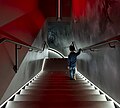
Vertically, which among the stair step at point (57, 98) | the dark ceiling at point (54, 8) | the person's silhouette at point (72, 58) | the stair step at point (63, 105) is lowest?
the stair step at point (63, 105)

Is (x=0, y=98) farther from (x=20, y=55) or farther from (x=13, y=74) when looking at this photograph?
(x=20, y=55)

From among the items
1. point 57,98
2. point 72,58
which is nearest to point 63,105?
point 57,98

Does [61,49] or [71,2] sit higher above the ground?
[71,2]

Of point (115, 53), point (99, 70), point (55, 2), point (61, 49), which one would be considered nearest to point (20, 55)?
point (99, 70)

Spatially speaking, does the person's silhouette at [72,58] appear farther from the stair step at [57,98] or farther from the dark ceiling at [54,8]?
the dark ceiling at [54,8]

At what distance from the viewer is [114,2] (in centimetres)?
339

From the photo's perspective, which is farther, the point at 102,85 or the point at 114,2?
the point at 102,85

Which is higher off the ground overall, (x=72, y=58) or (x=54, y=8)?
(x=54, y=8)

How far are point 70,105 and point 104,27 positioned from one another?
1565mm

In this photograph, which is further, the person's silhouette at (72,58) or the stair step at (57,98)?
the person's silhouette at (72,58)

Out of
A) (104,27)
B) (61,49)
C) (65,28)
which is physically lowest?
(104,27)

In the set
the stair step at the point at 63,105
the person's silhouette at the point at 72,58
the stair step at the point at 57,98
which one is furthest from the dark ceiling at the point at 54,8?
the stair step at the point at 63,105

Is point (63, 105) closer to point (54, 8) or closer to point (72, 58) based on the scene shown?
point (72, 58)

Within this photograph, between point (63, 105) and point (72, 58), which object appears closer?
point (63, 105)
